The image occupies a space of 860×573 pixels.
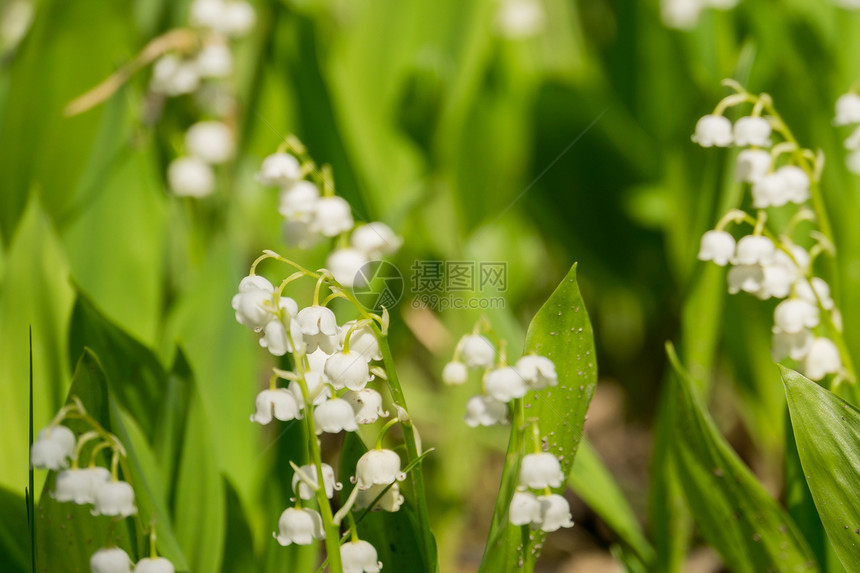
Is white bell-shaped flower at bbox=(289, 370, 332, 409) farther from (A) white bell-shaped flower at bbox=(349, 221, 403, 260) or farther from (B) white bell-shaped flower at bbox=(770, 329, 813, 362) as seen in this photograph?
(B) white bell-shaped flower at bbox=(770, 329, 813, 362)

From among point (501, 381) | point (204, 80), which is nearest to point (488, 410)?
point (501, 381)

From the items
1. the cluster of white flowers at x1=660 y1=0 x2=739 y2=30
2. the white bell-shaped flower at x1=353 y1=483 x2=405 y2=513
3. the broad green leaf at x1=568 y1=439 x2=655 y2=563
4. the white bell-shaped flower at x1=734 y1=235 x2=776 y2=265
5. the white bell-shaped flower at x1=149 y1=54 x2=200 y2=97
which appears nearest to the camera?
the white bell-shaped flower at x1=353 y1=483 x2=405 y2=513

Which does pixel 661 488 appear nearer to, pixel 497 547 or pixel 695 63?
pixel 497 547

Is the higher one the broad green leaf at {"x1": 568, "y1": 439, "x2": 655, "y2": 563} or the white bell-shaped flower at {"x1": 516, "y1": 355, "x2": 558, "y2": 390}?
the white bell-shaped flower at {"x1": 516, "y1": 355, "x2": 558, "y2": 390}

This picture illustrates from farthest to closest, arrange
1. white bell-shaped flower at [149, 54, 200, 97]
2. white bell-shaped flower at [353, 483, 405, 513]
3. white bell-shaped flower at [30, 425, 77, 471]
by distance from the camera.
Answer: white bell-shaped flower at [149, 54, 200, 97] < white bell-shaped flower at [353, 483, 405, 513] < white bell-shaped flower at [30, 425, 77, 471]

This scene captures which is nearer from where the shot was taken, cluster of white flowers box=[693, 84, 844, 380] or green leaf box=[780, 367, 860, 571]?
green leaf box=[780, 367, 860, 571]

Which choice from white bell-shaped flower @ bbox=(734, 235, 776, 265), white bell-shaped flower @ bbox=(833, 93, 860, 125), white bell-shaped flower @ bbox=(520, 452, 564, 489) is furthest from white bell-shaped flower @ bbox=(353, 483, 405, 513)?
white bell-shaped flower @ bbox=(833, 93, 860, 125)

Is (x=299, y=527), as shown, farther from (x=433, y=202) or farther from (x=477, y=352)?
(x=433, y=202)

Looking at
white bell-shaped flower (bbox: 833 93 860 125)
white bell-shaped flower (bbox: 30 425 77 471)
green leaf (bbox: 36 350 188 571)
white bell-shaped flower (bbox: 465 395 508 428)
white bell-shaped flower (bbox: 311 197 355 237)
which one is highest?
white bell-shaped flower (bbox: 833 93 860 125)

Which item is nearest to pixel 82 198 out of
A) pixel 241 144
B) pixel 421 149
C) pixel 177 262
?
pixel 177 262
